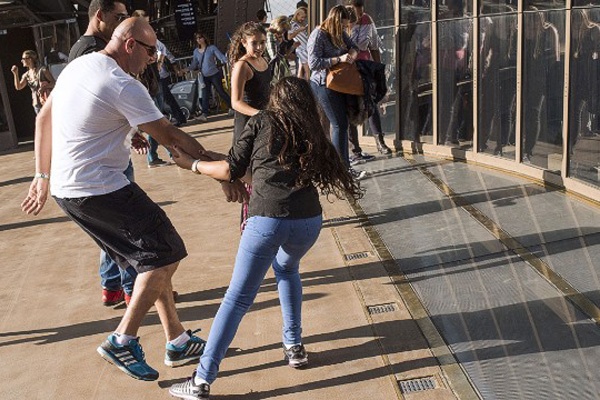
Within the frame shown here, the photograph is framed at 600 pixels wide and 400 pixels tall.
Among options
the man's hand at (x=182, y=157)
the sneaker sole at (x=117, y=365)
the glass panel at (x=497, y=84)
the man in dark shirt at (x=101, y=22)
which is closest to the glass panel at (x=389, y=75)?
the glass panel at (x=497, y=84)

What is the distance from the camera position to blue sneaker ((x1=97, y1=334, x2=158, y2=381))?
169 inches

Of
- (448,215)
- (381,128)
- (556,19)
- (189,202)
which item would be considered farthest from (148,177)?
(556,19)

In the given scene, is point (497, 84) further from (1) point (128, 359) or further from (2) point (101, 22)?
(1) point (128, 359)

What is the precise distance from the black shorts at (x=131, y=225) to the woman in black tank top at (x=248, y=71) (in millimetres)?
1816

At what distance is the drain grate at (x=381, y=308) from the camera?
5.00 metres

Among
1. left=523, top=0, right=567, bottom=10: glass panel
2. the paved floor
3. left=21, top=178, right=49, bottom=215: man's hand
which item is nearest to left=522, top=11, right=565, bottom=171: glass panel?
left=523, top=0, right=567, bottom=10: glass panel

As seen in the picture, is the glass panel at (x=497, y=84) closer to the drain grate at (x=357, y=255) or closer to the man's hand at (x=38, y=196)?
the drain grate at (x=357, y=255)

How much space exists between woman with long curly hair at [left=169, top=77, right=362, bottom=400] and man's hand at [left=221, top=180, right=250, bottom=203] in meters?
0.08

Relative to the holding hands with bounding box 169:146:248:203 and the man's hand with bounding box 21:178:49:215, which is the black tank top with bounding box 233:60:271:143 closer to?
the man's hand with bounding box 21:178:49:215

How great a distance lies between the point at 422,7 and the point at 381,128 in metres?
1.58

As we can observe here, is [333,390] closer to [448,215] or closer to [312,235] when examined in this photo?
[312,235]

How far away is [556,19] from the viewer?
7230 mm

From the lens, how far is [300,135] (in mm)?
3912

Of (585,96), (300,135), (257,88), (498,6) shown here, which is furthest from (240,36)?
(498,6)
